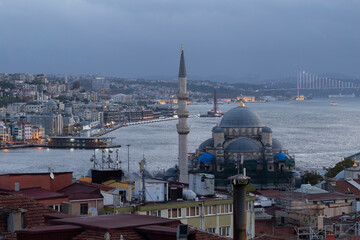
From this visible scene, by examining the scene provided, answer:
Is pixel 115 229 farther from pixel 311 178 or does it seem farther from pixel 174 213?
pixel 311 178

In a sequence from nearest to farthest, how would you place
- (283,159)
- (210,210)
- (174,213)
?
(174,213)
(210,210)
(283,159)

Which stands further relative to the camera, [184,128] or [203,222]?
[184,128]

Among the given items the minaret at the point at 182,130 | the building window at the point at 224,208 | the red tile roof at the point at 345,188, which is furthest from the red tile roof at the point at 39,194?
the minaret at the point at 182,130

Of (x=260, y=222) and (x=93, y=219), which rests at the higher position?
(x=93, y=219)

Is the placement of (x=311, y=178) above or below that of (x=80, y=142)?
above

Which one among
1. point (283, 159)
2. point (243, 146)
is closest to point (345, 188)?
point (283, 159)

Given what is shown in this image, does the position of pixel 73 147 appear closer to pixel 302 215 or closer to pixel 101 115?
pixel 101 115

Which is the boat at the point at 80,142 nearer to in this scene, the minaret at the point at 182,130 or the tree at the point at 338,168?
the minaret at the point at 182,130

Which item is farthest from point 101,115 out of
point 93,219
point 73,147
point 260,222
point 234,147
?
point 93,219
